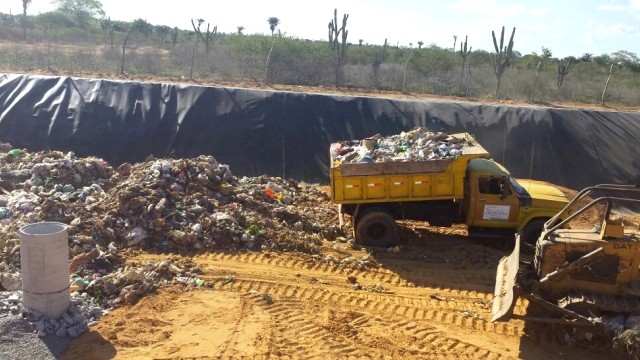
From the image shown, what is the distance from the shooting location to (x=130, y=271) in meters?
8.00

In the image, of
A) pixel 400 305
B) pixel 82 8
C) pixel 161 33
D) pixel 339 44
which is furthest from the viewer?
pixel 82 8

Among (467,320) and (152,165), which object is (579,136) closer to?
(467,320)

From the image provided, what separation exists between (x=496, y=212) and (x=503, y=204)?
7.6 inches

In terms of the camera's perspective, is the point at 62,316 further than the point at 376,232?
No

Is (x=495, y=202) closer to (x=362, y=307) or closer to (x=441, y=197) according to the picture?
(x=441, y=197)

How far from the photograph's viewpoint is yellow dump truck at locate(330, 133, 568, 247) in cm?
1005

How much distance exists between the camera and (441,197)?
10.1 metres

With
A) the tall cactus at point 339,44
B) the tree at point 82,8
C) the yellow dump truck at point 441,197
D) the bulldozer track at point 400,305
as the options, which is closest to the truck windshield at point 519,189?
the yellow dump truck at point 441,197

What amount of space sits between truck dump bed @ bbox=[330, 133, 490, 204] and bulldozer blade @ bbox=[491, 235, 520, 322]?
244 cm

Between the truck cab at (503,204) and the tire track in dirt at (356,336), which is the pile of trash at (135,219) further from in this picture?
the truck cab at (503,204)

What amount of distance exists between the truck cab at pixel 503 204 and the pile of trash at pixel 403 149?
59 cm

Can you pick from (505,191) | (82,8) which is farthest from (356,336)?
(82,8)

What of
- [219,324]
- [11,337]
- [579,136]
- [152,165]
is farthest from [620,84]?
[11,337]

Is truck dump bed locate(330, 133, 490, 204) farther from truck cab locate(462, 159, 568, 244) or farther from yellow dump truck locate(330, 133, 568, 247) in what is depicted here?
truck cab locate(462, 159, 568, 244)
